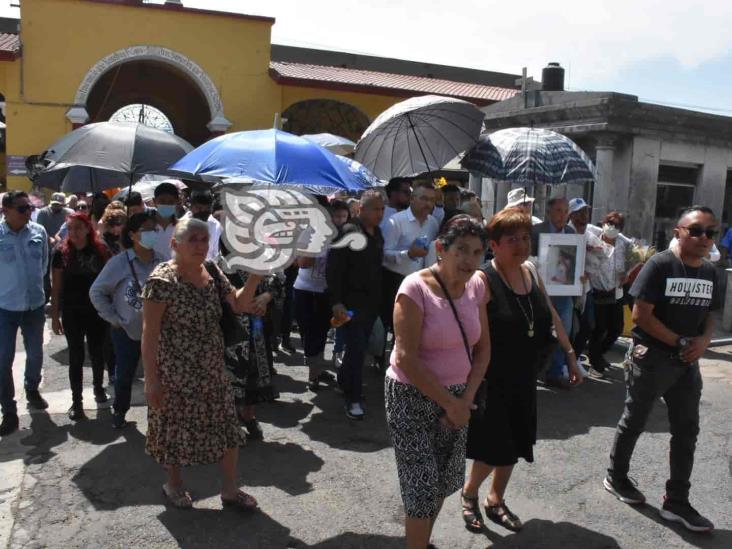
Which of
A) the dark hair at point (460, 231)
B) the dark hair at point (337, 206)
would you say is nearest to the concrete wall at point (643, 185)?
the dark hair at point (337, 206)

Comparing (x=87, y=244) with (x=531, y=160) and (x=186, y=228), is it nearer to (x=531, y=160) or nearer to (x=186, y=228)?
(x=186, y=228)

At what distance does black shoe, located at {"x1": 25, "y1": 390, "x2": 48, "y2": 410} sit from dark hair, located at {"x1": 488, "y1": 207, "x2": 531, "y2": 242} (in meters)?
4.08

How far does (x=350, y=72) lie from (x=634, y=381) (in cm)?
1792

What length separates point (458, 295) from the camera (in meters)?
3.18

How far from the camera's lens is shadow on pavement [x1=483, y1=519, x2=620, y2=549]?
3643 millimetres

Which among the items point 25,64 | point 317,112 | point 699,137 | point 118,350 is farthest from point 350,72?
point 118,350

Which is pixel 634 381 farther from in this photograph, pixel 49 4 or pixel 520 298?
pixel 49 4

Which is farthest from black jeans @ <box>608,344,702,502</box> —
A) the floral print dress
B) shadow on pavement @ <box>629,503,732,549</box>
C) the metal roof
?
the metal roof

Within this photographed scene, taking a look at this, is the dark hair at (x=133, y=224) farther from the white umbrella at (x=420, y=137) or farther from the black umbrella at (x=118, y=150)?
the white umbrella at (x=420, y=137)

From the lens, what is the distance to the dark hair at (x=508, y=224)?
3617mm

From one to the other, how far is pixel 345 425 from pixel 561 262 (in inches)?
102

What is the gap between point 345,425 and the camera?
18.0 ft

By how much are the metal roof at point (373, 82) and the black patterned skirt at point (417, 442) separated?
16511mm

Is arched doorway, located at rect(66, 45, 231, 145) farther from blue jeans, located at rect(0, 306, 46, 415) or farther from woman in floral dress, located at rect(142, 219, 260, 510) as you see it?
woman in floral dress, located at rect(142, 219, 260, 510)
